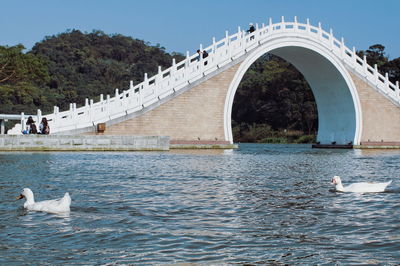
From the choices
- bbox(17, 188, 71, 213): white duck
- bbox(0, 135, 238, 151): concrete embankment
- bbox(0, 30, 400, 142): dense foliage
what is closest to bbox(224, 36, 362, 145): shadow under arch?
bbox(0, 135, 238, 151): concrete embankment

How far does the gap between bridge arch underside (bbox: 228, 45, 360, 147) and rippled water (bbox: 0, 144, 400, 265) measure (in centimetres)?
2323

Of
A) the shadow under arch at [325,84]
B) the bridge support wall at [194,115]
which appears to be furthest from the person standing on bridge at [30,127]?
the shadow under arch at [325,84]

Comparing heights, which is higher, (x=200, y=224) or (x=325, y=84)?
(x=325, y=84)

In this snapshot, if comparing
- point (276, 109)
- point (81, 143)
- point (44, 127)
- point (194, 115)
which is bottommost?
point (81, 143)

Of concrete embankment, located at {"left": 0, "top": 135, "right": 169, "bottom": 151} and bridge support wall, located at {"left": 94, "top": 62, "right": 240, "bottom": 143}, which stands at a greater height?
bridge support wall, located at {"left": 94, "top": 62, "right": 240, "bottom": 143}

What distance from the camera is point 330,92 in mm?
35531

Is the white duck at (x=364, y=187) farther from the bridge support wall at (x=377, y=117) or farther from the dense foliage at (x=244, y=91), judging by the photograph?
the dense foliage at (x=244, y=91)

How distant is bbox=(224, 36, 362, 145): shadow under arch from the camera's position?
99.5 feet

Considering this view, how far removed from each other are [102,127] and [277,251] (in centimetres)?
1979

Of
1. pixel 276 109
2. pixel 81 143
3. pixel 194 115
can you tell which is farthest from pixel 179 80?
pixel 276 109

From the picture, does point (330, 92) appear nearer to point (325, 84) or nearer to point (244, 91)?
point (325, 84)

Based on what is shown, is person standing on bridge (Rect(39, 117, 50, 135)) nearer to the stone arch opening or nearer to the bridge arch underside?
the bridge arch underside

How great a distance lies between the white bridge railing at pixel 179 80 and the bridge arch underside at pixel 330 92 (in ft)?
3.03

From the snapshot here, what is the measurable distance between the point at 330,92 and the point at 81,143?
19281 mm
